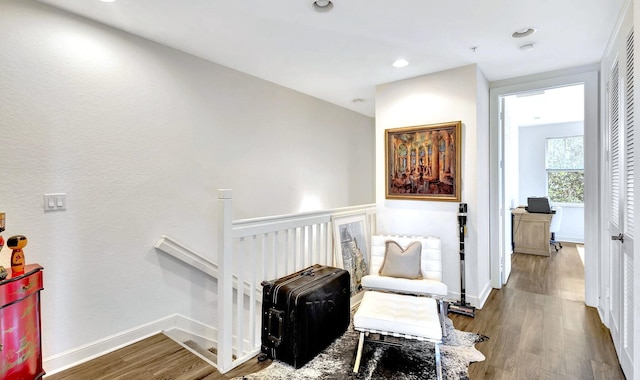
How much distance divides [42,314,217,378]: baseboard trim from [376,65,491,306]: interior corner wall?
2.30m

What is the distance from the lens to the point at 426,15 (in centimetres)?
226

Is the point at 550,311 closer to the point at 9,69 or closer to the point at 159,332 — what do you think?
the point at 159,332

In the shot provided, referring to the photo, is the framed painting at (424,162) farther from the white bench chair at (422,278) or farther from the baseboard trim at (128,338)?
the baseboard trim at (128,338)

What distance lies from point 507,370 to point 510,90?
9.87ft

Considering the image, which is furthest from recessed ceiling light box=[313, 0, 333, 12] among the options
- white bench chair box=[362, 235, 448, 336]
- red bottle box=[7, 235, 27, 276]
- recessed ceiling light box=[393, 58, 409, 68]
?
red bottle box=[7, 235, 27, 276]

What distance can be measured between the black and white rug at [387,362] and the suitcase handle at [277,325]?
171mm

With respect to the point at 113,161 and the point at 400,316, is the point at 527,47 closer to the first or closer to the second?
the point at 400,316

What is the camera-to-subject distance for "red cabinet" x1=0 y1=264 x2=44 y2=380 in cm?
169

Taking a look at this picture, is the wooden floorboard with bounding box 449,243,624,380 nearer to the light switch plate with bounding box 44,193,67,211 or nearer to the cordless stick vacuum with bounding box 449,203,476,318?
the cordless stick vacuum with bounding box 449,203,476,318

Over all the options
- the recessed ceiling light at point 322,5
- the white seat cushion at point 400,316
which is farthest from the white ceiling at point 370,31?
the white seat cushion at point 400,316

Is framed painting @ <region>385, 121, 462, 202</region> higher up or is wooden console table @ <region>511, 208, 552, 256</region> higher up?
framed painting @ <region>385, 121, 462, 202</region>

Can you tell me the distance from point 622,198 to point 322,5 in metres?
2.51

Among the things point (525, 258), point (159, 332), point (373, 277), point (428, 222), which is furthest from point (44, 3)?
point (525, 258)

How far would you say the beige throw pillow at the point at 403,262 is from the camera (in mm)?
2877
